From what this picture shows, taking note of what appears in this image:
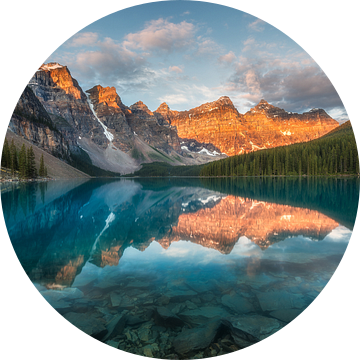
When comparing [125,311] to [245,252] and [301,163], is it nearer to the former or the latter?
[245,252]

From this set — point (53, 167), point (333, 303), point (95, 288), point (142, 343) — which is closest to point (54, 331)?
point (142, 343)

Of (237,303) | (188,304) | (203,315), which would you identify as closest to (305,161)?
(237,303)

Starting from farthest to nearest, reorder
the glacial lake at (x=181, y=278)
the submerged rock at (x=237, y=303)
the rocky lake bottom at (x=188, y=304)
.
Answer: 1. the submerged rock at (x=237, y=303)
2. the glacial lake at (x=181, y=278)
3. the rocky lake bottom at (x=188, y=304)

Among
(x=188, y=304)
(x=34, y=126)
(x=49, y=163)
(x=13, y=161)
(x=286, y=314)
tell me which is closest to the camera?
(x=286, y=314)

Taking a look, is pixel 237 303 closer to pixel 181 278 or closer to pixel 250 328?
pixel 250 328

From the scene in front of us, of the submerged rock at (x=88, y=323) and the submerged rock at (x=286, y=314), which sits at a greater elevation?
the submerged rock at (x=88, y=323)

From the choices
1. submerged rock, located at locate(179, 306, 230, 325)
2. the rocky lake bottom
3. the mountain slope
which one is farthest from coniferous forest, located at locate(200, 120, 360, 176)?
submerged rock, located at locate(179, 306, 230, 325)

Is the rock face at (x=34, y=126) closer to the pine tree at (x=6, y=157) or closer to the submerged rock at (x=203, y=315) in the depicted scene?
the pine tree at (x=6, y=157)

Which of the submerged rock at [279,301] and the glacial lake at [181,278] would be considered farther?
the submerged rock at [279,301]

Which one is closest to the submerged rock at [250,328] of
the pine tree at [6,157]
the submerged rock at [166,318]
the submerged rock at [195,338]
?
the submerged rock at [195,338]
